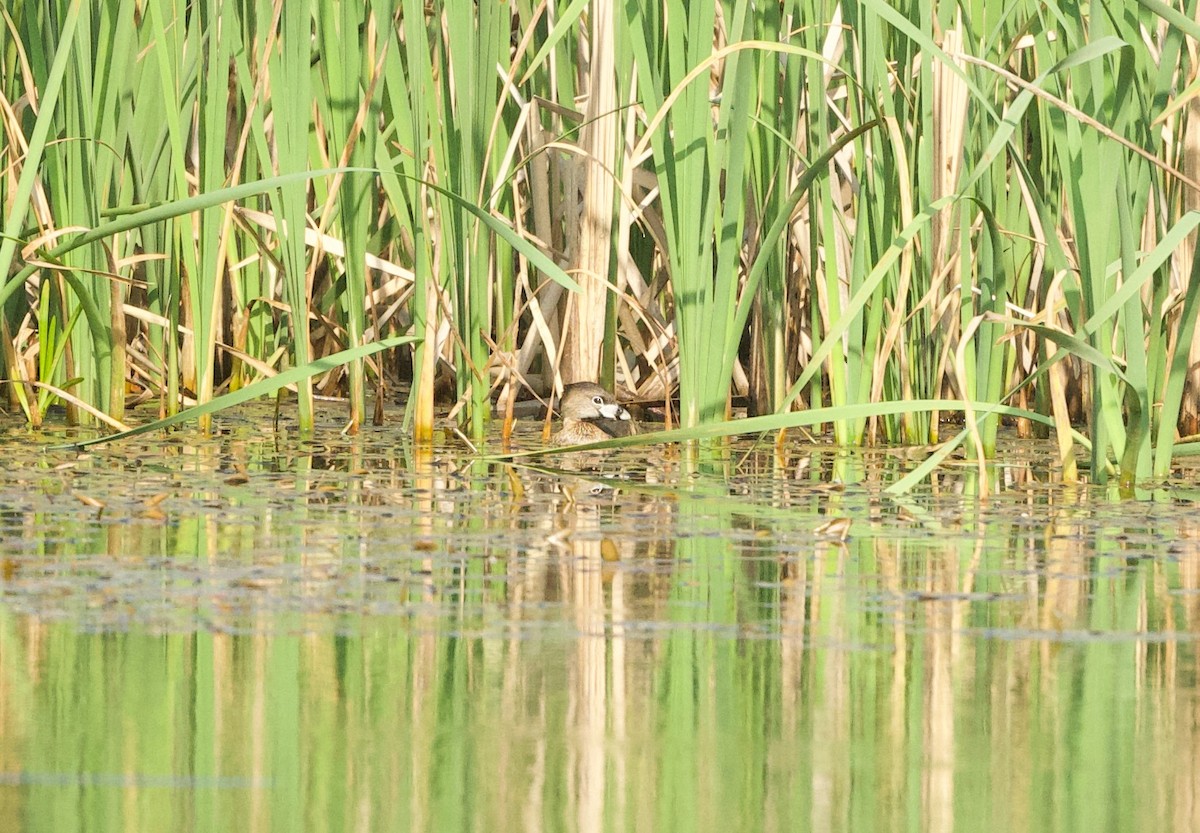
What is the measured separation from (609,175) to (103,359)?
1.35 meters

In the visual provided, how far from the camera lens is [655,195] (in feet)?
17.5

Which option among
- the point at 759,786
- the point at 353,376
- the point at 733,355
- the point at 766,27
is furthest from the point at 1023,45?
the point at 759,786

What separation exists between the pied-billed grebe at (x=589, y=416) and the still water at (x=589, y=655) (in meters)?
0.60

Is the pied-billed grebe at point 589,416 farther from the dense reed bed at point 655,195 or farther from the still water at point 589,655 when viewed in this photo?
the still water at point 589,655

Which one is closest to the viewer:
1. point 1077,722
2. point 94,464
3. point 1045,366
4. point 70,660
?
point 1077,722

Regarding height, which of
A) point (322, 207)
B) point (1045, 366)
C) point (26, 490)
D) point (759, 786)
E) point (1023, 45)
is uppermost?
point (1023, 45)

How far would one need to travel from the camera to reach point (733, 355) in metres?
4.75

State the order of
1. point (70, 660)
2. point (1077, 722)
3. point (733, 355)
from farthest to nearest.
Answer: point (733, 355) < point (70, 660) < point (1077, 722)

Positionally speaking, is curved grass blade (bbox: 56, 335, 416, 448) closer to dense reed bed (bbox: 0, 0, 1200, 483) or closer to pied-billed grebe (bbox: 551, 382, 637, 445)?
dense reed bed (bbox: 0, 0, 1200, 483)

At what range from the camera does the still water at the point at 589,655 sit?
1.98 metres

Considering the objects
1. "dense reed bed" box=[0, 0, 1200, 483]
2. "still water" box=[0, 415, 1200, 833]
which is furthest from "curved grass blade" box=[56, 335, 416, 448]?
"still water" box=[0, 415, 1200, 833]

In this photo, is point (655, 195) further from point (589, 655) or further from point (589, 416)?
point (589, 655)

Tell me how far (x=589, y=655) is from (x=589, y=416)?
7.88 feet

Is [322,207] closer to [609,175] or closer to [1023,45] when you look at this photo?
[609,175]
